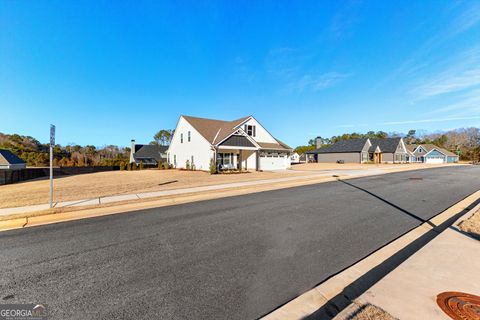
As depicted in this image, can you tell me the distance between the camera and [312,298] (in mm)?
2574

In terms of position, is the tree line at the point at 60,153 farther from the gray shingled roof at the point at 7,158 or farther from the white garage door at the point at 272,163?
the white garage door at the point at 272,163

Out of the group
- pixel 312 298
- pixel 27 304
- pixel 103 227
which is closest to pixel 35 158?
pixel 103 227

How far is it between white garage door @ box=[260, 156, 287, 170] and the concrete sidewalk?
2110 centimetres

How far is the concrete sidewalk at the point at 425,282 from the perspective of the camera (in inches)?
90.1

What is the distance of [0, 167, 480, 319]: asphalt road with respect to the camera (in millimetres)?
2551

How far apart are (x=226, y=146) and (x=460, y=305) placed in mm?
19501

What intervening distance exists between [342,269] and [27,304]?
4371 millimetres

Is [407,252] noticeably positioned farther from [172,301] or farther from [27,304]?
[27,304]

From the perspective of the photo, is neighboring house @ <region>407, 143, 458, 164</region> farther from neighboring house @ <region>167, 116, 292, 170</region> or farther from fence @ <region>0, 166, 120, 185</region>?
fence @ <region>0, 166, 120, 185</region>

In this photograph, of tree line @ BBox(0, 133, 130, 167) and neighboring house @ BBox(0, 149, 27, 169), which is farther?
tree line @ BBox(0, 133, 130, 167)

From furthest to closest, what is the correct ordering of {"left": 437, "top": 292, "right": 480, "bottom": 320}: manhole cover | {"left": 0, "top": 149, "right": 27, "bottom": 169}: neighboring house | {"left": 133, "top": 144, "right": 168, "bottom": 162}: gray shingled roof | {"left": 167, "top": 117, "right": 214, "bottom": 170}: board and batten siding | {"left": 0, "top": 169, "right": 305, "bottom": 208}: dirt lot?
1. {"left": 133, "top": 144, "right": 168, "bottom": 162}: gray shingled roof
2. {"left": 0, "top": 149, "right": 27, "bottom": 169}: neighboring house
3. {"left": 167, "top": 117, "right": 214, "bottom": 170}: board and batten siding
4. {"left": 0, "top": 169, "right": 305, "bottom": 208}: dirt lot
5. {"left": 437, "top": 292, "right": 480, "bottom": 320}: manhole cover

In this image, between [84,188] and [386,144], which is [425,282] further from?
[386,144]

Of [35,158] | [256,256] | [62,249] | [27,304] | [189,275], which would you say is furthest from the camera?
[35,158]

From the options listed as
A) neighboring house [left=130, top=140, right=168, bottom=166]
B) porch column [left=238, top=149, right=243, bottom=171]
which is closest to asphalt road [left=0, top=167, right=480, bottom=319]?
porch column [left=238, top=149, right=243, bottom=171]
